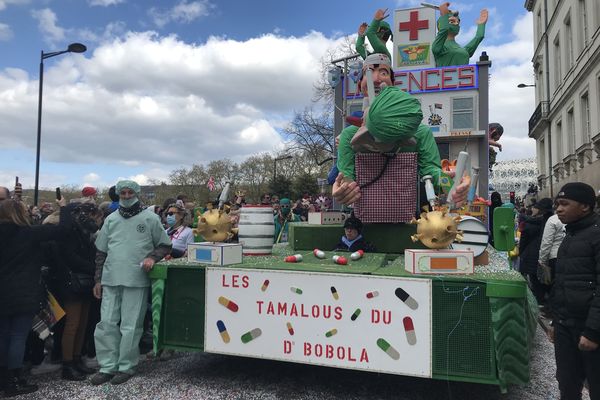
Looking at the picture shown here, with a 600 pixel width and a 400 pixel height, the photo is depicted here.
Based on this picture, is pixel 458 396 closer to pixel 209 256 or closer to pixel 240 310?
pixel 240 310

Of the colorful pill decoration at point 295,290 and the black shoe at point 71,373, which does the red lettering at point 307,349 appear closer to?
the colorful pill decoration at point 295,290

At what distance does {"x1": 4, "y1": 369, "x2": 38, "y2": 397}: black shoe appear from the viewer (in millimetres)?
3547

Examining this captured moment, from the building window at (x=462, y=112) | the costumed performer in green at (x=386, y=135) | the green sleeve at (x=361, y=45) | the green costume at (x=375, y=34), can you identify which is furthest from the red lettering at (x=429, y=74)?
the costumed performer in green at (x=386, y=135)

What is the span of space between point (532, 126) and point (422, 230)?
3279 centimetres

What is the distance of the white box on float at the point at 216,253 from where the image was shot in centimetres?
361

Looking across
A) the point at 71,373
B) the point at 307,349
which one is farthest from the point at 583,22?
the point at 71,373

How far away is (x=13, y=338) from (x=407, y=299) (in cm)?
305

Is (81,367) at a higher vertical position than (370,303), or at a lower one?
lower

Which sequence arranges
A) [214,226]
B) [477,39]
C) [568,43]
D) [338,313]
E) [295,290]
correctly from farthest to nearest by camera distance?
1. [568,43]
2. [477,39]
3. [214,226]
4. [295,290]
5. [338,313]

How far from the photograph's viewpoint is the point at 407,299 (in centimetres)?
305

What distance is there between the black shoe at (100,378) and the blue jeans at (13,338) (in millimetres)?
564

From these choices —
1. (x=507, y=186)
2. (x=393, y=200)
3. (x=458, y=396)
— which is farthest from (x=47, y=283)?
(x=507, y=186)

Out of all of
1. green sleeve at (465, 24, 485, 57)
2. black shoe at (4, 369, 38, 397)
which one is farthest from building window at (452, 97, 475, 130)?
black shoe at (4, 369, 38, 397)

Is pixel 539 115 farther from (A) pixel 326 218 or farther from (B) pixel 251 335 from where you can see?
(B) pixel 251 335
